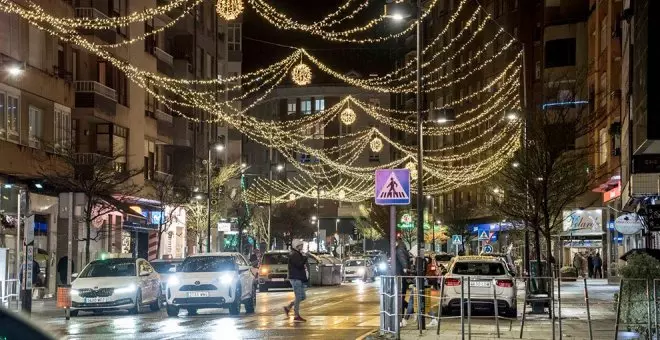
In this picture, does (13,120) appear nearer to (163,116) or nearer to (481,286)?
(163,116)

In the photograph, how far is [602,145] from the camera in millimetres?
48469

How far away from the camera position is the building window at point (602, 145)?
4750 cm

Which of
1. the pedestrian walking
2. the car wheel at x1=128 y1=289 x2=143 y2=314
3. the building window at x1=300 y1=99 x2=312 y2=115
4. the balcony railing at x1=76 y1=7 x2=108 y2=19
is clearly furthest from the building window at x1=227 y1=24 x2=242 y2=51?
the car wheel at x1=128 y1=289 x2=143 y2=314

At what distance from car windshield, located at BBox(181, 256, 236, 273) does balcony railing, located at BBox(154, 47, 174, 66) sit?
27987mm

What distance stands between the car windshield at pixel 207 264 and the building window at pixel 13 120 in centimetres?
1148

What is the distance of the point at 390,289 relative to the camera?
19.4 metres

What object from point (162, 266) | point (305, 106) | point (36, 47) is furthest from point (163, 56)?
point (305, 106)

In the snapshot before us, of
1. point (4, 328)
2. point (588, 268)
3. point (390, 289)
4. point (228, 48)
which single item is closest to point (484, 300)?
point (390, 289)

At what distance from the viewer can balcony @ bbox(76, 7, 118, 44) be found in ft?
144

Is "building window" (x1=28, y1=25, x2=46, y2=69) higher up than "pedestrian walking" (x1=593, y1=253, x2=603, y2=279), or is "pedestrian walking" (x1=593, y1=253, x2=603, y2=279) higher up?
"building window" (x1=28, y1=25, x2=46, y2=69)

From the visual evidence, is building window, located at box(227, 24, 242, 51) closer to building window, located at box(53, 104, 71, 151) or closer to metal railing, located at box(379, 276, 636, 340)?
building window, located at box(53, 104, 71, 151)

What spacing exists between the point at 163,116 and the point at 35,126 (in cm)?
1708

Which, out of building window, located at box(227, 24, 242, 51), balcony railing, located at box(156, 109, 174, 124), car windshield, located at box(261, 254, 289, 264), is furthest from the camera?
building window, located at box(227, 24, 242, 51)

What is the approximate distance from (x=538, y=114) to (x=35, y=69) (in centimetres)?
1784
